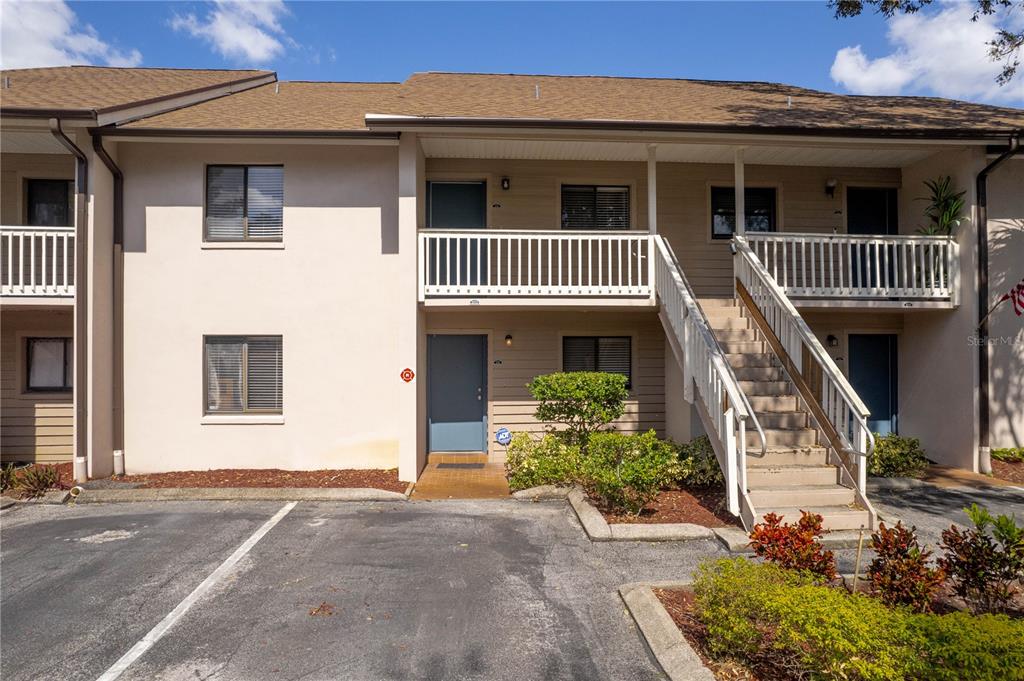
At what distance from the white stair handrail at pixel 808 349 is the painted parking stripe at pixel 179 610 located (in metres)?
6.75

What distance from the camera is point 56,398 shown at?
10.2m

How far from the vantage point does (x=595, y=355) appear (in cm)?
1108

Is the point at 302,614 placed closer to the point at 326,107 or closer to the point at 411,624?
the point at 411,624

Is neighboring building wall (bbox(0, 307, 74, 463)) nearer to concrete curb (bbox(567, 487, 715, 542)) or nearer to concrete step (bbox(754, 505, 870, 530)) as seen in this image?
concrete curb (bbox(567, 487, 715, 542))

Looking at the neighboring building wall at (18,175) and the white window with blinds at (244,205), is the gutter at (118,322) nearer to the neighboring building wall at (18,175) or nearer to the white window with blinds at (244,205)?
the white window with blinds at (244,205)

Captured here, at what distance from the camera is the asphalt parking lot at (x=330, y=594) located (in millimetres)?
3938

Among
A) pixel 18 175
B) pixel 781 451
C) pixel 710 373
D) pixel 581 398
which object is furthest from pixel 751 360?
pixel 18 175

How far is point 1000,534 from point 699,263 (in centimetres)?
747

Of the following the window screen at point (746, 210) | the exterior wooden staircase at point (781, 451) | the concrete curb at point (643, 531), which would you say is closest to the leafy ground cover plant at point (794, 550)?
the concrete curb at point (643, 531)

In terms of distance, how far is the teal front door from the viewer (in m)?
10.9

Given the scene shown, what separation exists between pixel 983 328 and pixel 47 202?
54.0ft

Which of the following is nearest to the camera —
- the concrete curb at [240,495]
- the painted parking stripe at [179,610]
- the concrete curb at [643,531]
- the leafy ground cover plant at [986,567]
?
the painted parking stripe at [179,610]

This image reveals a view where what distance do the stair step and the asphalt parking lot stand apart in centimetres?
242

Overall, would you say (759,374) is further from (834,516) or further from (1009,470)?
(1009,470)
